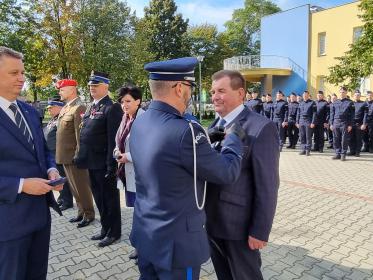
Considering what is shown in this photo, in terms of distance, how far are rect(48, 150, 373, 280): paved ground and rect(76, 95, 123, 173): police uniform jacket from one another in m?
1.10

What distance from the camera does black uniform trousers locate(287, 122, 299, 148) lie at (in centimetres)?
1339

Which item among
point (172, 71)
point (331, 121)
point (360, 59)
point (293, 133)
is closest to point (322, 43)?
point (293, 133)

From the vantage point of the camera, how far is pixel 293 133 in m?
13.5

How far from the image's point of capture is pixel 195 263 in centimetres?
200

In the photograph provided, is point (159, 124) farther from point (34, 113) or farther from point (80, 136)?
point (80, 136)

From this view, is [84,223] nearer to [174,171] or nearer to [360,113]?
[174,171]

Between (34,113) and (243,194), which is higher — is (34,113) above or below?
above

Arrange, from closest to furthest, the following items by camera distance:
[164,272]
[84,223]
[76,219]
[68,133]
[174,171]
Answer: [174,171] < [164,272] < [68,133] < [84,223] < [76,219]

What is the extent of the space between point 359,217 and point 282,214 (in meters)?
1.17

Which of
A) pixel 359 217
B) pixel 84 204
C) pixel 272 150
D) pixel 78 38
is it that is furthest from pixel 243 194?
pixel 78 38

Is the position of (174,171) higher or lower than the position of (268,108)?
higher

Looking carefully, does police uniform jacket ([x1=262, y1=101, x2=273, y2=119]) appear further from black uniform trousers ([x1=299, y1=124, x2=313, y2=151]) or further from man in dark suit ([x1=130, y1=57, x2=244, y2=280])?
man in dark suit ([x1=130, y1=57, x2=244, y2=280])

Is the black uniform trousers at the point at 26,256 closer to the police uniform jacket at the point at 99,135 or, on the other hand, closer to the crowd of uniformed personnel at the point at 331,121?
the police uniform jacket at the point at 99,135

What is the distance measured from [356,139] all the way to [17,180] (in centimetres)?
1119
